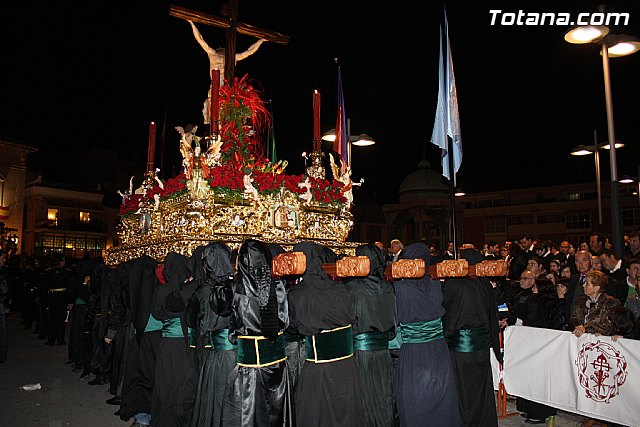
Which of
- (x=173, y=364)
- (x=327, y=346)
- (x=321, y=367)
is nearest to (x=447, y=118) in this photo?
(x=327, y=346)

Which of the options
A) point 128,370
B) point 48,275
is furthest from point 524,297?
point 48,275

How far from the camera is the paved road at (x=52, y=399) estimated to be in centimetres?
625

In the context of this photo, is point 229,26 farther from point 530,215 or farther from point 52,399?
point 530,215

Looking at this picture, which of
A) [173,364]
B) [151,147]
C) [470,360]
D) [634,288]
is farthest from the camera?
[151,147]

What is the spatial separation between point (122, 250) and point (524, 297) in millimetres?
6550

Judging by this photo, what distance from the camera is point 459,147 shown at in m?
6.98

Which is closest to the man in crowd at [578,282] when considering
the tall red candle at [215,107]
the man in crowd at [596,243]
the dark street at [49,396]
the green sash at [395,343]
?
the green sash at [395,343]

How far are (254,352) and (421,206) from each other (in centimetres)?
1803

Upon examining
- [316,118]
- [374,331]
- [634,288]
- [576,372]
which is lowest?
[576,372]

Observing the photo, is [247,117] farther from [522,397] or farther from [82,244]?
[82,244]

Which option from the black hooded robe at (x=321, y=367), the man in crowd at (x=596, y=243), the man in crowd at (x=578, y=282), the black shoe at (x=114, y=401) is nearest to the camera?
the black hooded robe at (x=321, y=367)

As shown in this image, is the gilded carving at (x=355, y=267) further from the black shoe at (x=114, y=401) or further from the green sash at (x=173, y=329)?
the black shoe at (x=114, y=401)

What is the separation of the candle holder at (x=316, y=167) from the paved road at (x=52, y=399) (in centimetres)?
431

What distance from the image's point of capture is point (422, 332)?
201 inches
